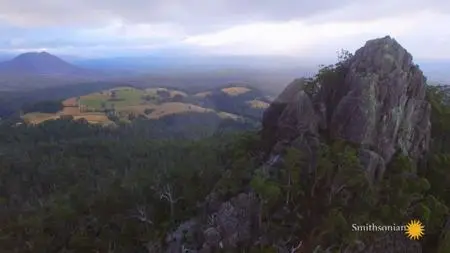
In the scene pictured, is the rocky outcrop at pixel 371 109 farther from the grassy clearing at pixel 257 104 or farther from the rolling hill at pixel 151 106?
the grassy clearing at pixel 257 104

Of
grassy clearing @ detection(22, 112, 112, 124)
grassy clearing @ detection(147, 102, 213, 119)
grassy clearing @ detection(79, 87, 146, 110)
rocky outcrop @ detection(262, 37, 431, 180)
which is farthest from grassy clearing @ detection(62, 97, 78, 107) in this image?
rocky outcrop @ detection(262, 37, 431, 180)

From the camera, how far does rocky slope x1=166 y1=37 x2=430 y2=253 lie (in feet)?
83.4

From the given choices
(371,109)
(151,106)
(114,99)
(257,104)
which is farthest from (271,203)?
(114,99)

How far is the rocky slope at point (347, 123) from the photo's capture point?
25.4 m

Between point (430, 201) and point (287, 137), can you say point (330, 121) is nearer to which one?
point (287, 137)

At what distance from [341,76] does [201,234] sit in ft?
42.6

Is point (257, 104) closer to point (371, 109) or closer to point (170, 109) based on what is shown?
point (170, 109)

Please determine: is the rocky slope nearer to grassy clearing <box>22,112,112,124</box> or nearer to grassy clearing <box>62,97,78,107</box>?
grassy clearing <box>22,112,112,124</box>

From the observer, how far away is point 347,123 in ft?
92.2

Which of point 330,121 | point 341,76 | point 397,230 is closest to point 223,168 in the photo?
point 330,121

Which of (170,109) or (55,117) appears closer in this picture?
(55,117)

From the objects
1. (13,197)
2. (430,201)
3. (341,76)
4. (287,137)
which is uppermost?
(341,76)

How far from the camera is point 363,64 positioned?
95.9 feet

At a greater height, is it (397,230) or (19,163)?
(397,230)
